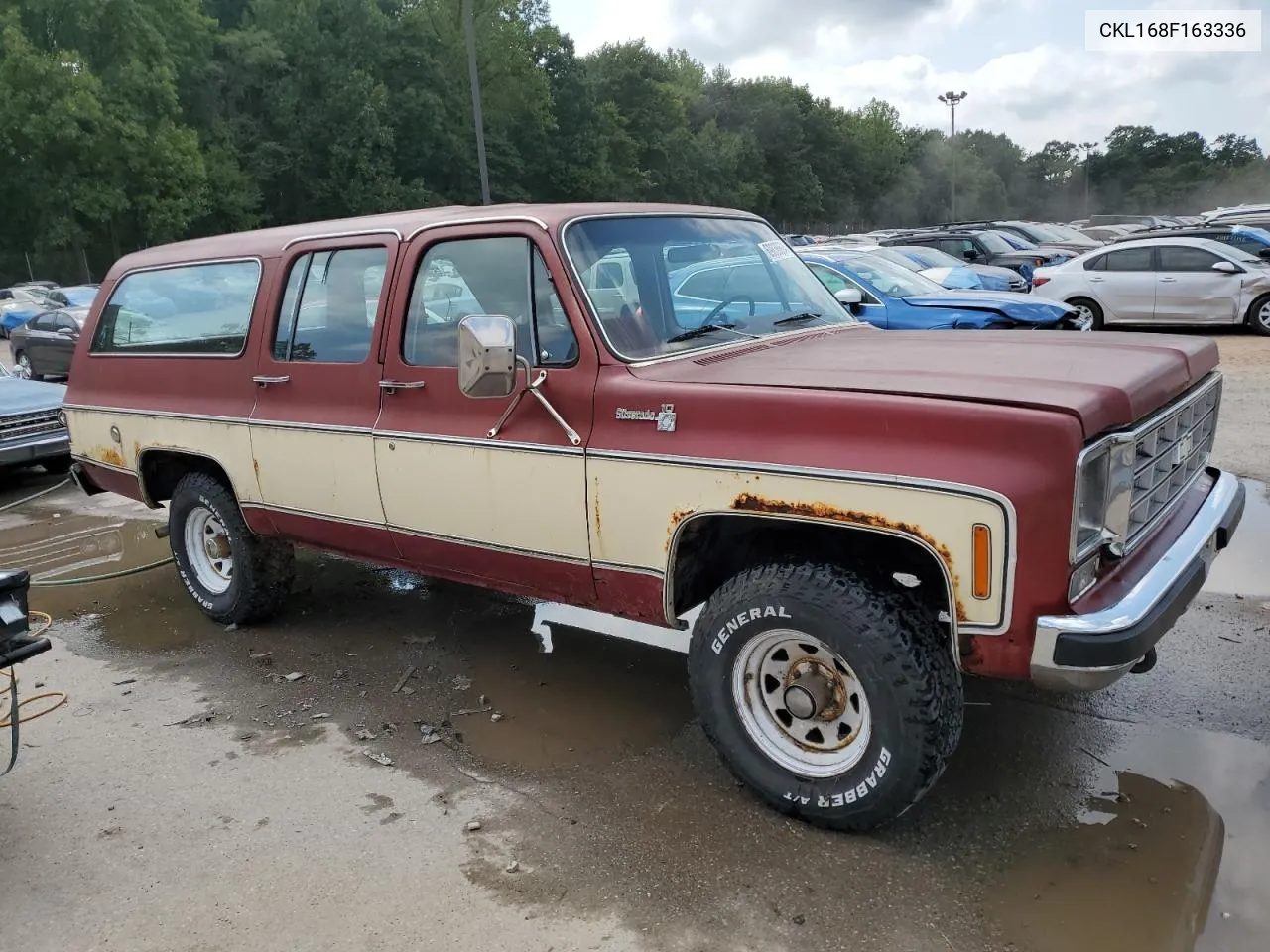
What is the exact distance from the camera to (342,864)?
3.27 m

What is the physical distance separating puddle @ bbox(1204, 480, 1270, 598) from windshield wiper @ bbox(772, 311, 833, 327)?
2588 mm

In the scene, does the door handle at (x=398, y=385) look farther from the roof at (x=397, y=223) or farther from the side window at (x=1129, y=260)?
the side window at (x=1129, y=260)

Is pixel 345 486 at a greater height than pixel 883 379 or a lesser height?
lesser

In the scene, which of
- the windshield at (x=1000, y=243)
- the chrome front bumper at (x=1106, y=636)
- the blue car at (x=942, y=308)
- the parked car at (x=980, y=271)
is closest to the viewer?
the chrome front bumper at (x=1106, y=636)

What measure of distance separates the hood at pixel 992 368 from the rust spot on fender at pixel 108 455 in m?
3.63

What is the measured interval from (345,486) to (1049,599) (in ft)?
9.89

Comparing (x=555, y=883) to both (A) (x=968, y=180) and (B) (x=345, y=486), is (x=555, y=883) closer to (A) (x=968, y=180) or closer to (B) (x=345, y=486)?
(B) (x=345, y=486)

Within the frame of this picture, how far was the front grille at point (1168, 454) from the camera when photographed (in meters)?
3.12

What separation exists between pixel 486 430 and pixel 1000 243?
20767 millimetres

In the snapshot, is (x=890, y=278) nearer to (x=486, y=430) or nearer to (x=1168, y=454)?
(x=1168, y=454)

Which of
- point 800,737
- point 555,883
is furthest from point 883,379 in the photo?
point 555,883

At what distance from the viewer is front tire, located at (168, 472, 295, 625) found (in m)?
5.20

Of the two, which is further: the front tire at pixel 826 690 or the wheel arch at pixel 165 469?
the wheel arch at pixel 165 469

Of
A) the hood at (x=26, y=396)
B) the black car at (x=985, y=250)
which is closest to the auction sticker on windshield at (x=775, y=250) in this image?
the hood at (x=26, y=396)
